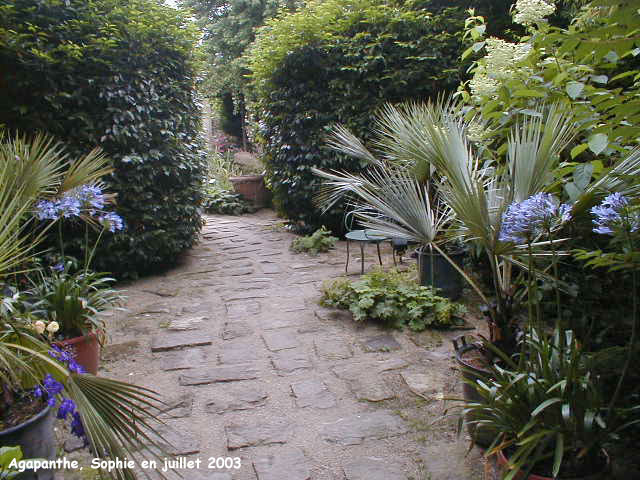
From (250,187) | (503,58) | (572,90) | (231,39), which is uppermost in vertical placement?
(231,39)

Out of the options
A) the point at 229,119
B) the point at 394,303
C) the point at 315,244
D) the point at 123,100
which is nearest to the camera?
the point at 394,303

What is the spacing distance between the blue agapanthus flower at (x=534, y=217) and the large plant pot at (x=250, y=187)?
7.95 m

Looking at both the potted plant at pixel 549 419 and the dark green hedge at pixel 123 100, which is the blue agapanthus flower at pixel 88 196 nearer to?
the dark green hedge at pixel 123 100

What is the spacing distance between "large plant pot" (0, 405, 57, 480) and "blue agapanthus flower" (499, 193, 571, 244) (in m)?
1.90

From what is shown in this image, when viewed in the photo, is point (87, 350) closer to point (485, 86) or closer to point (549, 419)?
point (549, 419)

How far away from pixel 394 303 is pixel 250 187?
245 inches

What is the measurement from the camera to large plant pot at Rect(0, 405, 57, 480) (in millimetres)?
1827

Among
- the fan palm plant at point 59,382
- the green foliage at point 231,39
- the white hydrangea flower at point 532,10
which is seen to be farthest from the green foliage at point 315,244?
the green foliage at point 231,39

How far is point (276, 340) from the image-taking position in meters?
3.63

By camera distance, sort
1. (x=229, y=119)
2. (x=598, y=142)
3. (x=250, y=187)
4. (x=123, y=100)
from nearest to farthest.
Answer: (x=598, y=142) → (x=123, y=100) → (x=250, y=187) → (x=229, y=119)

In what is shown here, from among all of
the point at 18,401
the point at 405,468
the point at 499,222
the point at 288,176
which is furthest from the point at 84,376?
the point at 288,176

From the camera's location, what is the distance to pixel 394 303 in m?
3.84

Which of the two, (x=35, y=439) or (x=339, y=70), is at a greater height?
(x=339, y=70)

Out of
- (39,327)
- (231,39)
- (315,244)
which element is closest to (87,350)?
(39,327)
